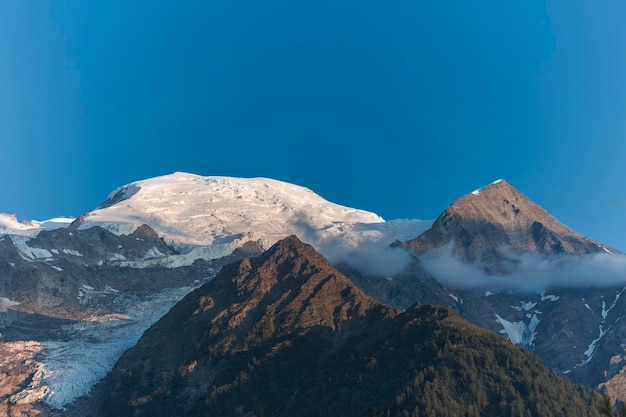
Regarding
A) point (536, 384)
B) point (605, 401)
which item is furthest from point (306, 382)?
point (605, 401)

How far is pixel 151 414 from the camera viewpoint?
199875mm

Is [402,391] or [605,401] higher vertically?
[402,391]

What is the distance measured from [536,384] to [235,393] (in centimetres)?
6512

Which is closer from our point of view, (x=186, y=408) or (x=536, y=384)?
(x=536, y=384)

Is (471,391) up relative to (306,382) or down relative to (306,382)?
down

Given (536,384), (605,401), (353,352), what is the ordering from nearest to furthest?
(605,401)
(536,384)
(353,352)

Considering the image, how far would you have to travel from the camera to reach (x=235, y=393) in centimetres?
19350

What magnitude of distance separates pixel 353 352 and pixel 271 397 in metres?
21.0

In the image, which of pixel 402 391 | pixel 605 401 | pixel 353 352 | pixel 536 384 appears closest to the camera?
pixel 605 401

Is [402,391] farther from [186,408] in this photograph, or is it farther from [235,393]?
[186,408]

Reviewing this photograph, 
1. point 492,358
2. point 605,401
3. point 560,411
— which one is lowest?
point 605,401

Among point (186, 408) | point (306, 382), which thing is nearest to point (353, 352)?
point (306, 382)

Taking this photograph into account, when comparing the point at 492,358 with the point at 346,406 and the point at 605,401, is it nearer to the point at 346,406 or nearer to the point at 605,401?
the point at 346,406

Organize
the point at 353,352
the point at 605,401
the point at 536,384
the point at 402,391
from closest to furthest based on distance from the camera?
the point at 605,401 → the point at 402,391 → the point at 536,384 → the point at 353,352
